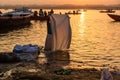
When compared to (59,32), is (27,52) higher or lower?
lower

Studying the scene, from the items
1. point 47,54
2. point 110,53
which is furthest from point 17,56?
point 110,53

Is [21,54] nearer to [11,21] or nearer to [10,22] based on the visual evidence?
[10,22]

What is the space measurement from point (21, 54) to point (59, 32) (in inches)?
135

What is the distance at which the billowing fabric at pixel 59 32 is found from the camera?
20.2 m

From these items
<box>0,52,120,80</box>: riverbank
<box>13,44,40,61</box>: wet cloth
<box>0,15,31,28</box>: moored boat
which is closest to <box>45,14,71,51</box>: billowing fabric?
<box>13,44,40,61</box>: wet cloth

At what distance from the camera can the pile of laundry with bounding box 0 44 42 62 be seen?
646 inches

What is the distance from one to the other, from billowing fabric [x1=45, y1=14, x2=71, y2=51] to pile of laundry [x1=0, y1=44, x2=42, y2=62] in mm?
1540

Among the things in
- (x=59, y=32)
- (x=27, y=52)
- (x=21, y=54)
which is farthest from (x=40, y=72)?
(x=59, y=32)

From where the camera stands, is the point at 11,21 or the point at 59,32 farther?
the point at 11,21

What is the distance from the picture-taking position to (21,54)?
58.9 ft

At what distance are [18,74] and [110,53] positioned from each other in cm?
997

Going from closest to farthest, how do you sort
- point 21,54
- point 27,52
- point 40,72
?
point 40,72, point 21,54, point 27,52

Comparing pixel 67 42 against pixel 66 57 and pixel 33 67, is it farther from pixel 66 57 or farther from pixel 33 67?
pixel 33 67

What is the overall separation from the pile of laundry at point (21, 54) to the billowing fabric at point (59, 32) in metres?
1.54
